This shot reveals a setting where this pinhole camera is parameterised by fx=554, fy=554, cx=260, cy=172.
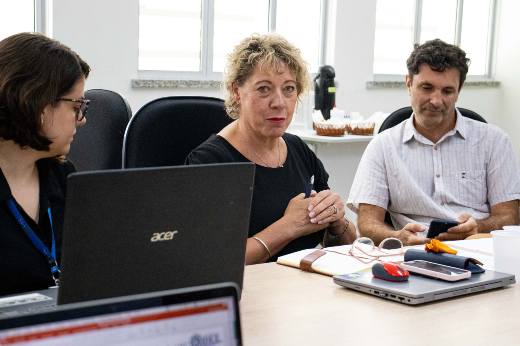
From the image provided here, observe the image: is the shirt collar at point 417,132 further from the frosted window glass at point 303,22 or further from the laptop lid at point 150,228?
the frosted window glass at point 303,22

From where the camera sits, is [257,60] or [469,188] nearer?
[257,60]

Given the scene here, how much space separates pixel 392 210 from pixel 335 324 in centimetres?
132

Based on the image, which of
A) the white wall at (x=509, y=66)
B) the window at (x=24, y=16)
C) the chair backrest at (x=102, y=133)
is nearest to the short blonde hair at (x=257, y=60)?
the chair backrest at (x=102, y=133)

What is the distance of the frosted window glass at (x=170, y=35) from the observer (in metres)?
4.49

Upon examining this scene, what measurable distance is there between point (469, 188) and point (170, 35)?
125 inches

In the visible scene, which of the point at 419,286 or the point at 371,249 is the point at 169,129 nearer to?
the point at 371,249

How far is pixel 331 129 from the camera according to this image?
3518 mm

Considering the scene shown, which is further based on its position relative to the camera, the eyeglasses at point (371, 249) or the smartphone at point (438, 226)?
the smartphone at point (438, 226)

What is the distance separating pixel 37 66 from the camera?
1172 mm

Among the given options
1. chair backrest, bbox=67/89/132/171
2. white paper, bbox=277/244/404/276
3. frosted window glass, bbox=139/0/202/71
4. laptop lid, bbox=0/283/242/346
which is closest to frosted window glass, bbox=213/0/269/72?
frosted window glass, bbox=139/0/202/71

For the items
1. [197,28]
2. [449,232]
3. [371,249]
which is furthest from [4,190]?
[197,28]

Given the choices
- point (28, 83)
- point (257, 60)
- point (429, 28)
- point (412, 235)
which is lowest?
point (412, 235)

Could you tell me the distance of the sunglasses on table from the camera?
1.35m

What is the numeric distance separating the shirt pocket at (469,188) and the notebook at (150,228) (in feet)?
4.91
